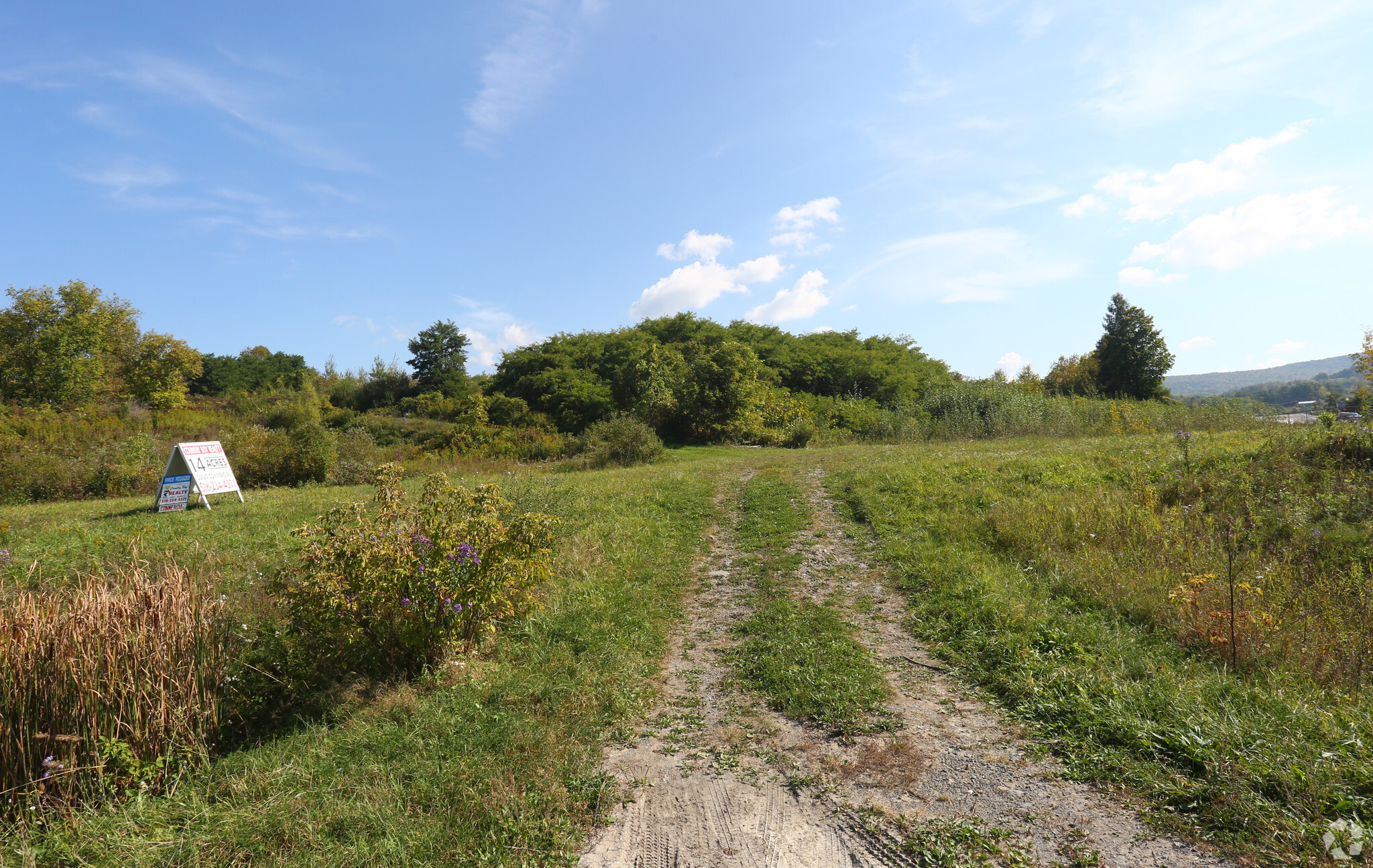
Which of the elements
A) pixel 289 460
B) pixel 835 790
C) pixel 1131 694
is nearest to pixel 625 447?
pixel 289 460

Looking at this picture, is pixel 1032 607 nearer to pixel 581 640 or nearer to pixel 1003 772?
pixel 1003 772

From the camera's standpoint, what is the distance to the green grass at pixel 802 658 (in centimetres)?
417

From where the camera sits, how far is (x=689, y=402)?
2325cm

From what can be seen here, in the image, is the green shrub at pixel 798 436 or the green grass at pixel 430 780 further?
the green shrub at pixel 798 436

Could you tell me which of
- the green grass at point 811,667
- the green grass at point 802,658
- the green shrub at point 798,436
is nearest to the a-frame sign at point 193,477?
the green grass at point 802,658

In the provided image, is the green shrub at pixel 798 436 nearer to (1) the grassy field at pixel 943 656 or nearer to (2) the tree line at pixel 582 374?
(2) the tree line at pixel 582 374

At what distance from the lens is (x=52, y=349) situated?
81.8 ft

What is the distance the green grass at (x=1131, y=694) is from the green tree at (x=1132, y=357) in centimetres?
3808

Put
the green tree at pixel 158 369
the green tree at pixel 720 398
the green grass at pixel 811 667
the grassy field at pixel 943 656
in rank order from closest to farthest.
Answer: the grassy field at pixel 943 656 → the green grass at pixel 811 667 → the green tree at pixel 720 398 → the green tree at pixel 158 369

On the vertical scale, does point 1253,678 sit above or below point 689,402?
below

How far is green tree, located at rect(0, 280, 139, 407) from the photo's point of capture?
2434 centimetres

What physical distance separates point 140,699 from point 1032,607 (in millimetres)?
6777

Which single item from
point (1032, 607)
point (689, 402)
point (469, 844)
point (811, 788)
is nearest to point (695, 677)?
point (811, 788)

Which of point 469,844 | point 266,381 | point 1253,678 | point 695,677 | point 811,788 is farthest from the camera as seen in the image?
point 266,381
